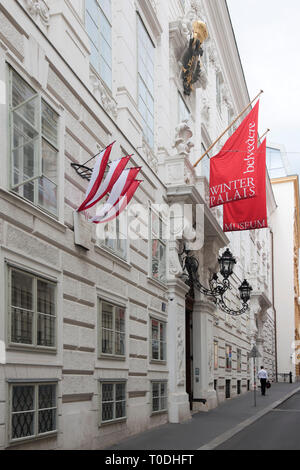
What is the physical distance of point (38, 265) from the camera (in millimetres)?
9438

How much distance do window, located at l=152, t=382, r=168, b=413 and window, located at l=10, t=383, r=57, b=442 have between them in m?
6.54

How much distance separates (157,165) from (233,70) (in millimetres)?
17419

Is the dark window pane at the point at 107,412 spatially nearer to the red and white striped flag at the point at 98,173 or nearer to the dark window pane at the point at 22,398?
the dark window pane at the point at 22,398

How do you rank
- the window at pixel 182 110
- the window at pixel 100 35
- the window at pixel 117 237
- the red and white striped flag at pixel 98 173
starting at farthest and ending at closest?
the window at pixel 182 110 < the window at pixel 117 237 < the window at pixel 100 35 < the red and white striped flag at pixel 98 173

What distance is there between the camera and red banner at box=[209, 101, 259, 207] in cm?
A: 1770

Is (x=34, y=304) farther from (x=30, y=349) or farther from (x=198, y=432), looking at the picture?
(x=198, y=432)

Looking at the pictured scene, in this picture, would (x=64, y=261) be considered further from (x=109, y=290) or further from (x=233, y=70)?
(x=233, y=70)

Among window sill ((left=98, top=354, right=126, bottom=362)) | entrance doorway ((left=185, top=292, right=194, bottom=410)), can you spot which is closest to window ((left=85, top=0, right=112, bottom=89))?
window sill ((left=98, top=354, right=126, bottom=362))

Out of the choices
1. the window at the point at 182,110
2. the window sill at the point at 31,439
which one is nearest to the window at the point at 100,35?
the window at the point at 182,110

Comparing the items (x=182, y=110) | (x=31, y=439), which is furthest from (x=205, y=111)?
(x=31, y=439)

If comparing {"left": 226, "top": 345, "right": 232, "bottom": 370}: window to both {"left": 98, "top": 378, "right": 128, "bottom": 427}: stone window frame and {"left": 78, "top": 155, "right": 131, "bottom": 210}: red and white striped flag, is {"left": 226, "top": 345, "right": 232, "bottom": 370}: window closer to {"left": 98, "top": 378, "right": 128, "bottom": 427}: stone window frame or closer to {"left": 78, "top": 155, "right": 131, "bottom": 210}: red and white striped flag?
{"left": 98, "top": 378, "right": 128, "bottom": 427}: stone window frame

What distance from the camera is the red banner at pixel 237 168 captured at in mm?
17703

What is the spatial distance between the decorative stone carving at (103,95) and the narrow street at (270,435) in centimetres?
713

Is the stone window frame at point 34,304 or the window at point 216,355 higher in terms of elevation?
the stone window frame at point 34,304
